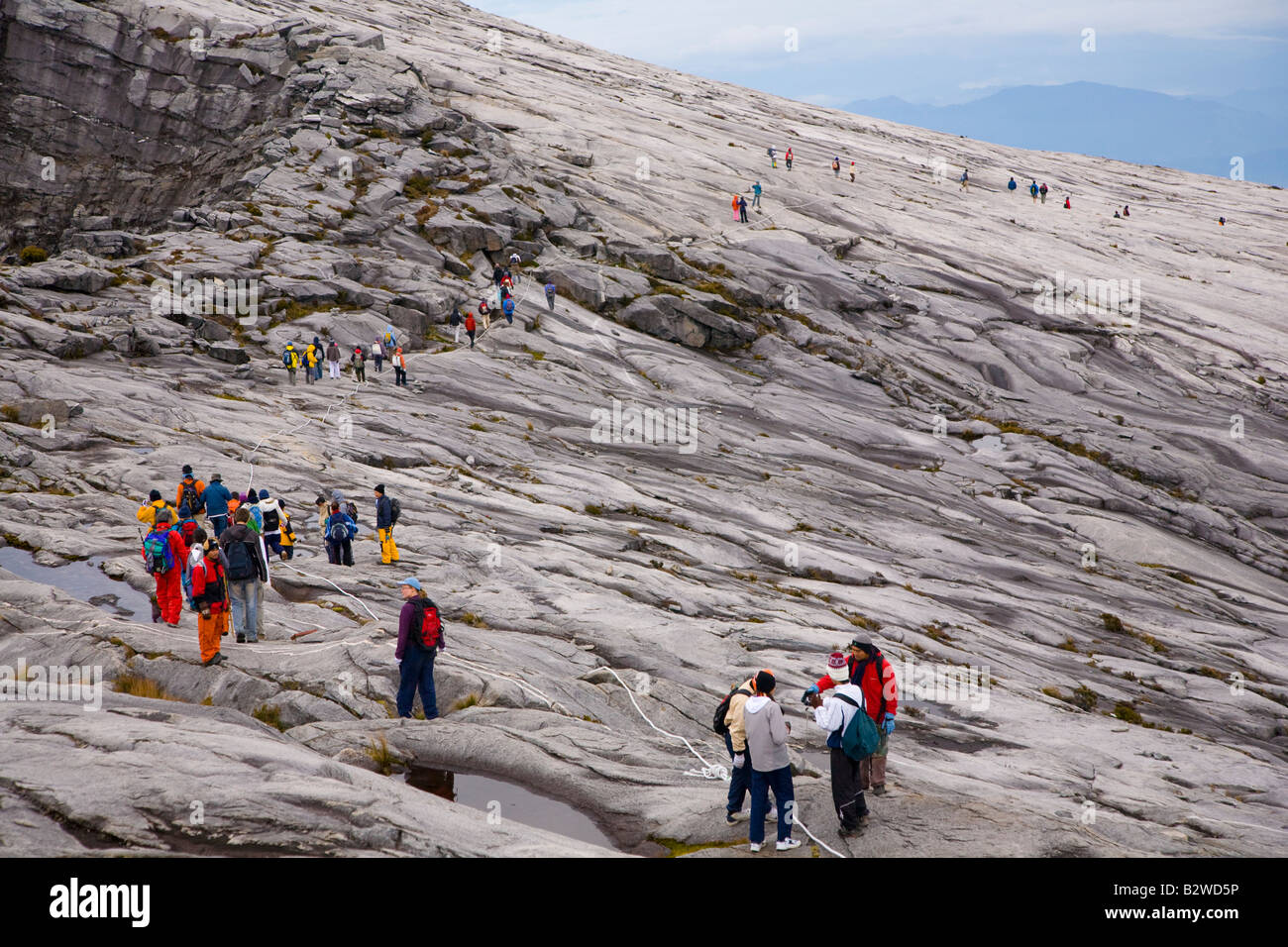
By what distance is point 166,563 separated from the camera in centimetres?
2000

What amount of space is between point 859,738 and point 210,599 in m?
12.7

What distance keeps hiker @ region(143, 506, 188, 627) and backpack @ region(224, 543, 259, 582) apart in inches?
77.3

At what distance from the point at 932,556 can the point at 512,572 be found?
20406 millimetres

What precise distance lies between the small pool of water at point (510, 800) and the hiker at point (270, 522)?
35.6 feet

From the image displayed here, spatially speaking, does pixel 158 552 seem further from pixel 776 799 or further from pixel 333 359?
pixel 333 359

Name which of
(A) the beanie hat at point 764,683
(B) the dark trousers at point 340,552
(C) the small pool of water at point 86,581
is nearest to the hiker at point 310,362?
(B) the dark trousers at point 340,552

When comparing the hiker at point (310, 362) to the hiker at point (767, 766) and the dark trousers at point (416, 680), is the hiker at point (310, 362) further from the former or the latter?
the hiker at point (767, 766)

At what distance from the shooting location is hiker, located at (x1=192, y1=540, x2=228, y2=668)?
1761cm

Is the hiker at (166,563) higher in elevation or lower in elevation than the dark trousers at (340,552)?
higher

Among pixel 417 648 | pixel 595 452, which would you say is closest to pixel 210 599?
pixel 417 648

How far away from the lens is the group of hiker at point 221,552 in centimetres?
1800

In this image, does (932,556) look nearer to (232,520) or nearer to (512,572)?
(512,572)

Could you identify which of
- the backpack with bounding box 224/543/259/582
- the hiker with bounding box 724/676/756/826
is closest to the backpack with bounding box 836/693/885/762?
the hiker with bounding box 724/676/756/826
